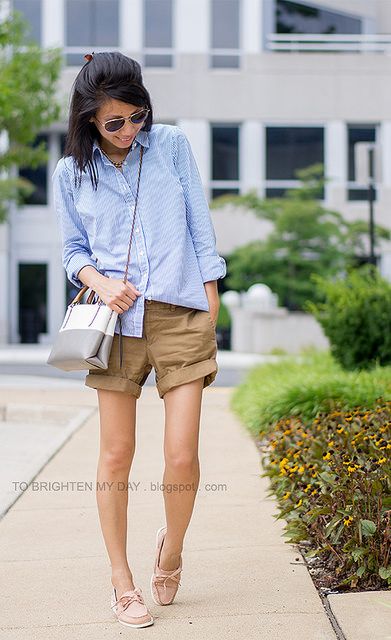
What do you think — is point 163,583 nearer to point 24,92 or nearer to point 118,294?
point 118,294

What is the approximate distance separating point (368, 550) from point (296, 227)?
75.9 feet

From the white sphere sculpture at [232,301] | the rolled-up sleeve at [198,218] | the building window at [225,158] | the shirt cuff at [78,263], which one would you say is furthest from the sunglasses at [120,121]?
the building window at [225,158]

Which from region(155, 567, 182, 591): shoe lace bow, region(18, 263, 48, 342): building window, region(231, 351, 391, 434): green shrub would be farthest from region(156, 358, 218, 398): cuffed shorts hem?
region(18, 263, 48, 342): building window

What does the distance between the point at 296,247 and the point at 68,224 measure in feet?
77.0

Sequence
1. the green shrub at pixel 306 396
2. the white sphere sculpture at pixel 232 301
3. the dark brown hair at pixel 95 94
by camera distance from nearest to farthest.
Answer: the dark brown hair at pixel 95 94, the green shrub at pixel 306 396, the white sphere sculpture at pixel 232 301

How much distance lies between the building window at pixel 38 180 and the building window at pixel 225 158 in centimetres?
492

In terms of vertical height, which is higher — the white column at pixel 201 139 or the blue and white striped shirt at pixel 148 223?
the white column at pixel 201 139

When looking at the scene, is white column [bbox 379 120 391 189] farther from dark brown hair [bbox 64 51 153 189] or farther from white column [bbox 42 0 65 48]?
dark brown hair [bbox 64 51 153 189]

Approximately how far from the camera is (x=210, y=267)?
414cm

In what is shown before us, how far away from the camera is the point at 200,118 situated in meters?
31.6

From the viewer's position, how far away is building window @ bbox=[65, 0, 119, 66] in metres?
31.7

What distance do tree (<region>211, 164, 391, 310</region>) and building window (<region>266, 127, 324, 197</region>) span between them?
2.48m

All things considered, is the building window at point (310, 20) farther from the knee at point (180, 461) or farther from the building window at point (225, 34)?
the knee at point (180, 461)

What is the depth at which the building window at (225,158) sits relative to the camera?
104 ft
